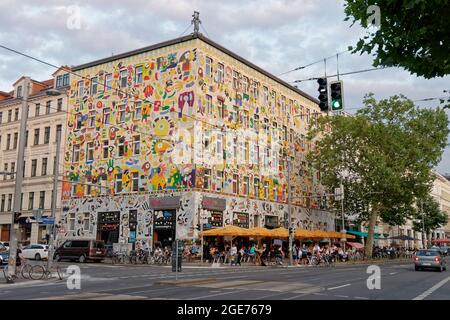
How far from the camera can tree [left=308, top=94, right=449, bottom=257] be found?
51.5 m

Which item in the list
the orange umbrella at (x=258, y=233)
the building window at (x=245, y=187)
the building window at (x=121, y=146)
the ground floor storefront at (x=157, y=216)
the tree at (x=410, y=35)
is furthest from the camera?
the building window at (x=245, y=187)

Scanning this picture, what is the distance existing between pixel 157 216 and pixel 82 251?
679cm

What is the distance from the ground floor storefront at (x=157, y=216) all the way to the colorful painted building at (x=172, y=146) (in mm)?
93

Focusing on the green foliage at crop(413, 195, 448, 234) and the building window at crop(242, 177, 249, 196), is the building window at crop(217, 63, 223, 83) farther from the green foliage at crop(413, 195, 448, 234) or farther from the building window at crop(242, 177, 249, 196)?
the green foliage at crop(413, 195, 448, 234)

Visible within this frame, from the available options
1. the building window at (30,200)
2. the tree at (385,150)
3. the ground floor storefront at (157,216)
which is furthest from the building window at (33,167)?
the tree at (385,150)

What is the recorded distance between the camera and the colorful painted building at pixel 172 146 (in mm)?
41688

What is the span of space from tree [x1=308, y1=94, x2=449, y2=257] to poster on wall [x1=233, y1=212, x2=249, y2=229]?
1306 centimetres

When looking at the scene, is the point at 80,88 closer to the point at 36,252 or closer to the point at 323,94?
the point at 36,252

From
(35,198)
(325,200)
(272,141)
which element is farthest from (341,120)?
(35,198)

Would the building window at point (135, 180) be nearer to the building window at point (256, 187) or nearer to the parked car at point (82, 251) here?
the parked car at point (82, 251)

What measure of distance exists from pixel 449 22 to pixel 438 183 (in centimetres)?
11797

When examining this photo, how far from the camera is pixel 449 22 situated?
10320mm

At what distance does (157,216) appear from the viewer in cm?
4209

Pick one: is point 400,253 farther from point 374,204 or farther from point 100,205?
point 100,205
